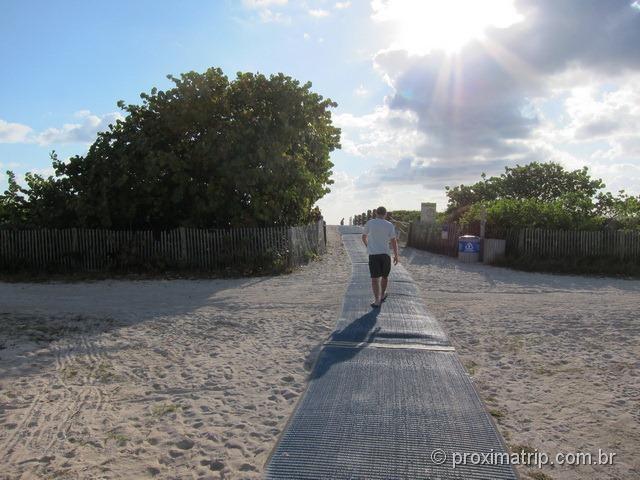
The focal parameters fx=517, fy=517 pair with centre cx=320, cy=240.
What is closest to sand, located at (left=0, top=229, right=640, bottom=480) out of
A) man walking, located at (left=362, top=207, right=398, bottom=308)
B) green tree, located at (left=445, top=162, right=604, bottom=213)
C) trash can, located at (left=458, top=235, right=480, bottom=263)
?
man walking, located at (left=362, top=207, right=398, bottom=308)

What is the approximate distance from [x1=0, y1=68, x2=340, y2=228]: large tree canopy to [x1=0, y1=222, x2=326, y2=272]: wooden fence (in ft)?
1.93

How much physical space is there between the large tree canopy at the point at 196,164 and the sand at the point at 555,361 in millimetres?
5792

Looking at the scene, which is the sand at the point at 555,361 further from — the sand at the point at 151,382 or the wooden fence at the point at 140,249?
the wooden fence at the point at 140,249

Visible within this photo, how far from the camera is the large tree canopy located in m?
15.5

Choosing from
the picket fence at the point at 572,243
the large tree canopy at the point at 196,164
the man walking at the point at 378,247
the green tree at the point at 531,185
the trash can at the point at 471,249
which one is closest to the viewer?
the man walking at the point at 378,247

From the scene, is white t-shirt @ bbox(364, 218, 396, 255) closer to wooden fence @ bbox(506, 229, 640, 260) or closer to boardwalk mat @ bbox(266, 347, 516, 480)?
boardwalk mat @ bbox(266, 347, 516, 480)

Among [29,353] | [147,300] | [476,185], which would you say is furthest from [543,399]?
[476,185]

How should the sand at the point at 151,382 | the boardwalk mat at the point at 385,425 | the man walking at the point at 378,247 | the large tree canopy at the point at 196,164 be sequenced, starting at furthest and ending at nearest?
the large tree canopy at the point at 196,164 < the man walking at the point at 378,247 < the sand at the point at 151,382 < the boardwalk mat at the point at 385,425

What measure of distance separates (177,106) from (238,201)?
11.6 feet

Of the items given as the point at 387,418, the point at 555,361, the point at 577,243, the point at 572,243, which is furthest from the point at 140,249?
the point at 577,243

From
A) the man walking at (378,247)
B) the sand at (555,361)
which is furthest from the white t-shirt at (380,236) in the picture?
the sand at (555,361)

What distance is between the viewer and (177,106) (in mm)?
16172

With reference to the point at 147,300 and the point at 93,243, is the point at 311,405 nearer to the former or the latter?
the point at 147,300

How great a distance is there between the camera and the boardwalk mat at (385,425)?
3.59m
